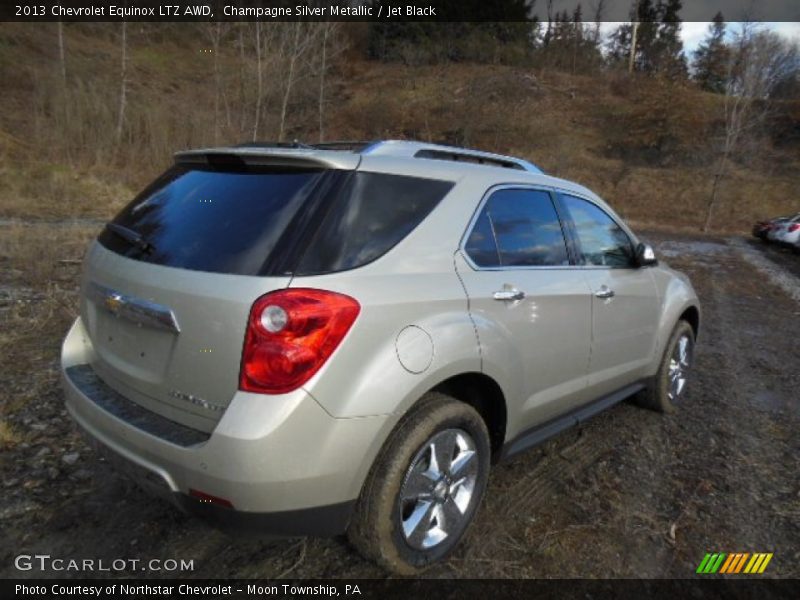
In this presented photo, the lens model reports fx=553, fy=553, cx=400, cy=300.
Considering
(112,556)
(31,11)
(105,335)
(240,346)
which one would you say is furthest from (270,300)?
(31,11)

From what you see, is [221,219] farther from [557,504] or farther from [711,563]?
[711,563]

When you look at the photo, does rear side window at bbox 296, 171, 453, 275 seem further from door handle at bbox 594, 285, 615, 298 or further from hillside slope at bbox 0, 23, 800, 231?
hillside slope at bbox 0, 23, 800, 231

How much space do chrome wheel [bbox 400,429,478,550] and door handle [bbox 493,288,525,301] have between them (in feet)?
2.04

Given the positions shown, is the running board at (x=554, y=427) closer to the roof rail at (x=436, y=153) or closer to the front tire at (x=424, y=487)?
the front tire at (x=424, y=487)

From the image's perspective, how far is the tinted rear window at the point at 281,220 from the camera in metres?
1.99

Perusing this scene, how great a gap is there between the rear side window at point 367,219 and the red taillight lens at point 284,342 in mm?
131

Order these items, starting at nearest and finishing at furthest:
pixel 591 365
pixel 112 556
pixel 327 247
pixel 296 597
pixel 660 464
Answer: pixel 327 247 < pixel 296 597 < pixel 112 556 < pixel 591 365 < pixel 660 464

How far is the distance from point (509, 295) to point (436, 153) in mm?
770

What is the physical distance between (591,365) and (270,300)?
82.6 inches

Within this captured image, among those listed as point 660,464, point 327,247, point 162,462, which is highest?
point 327,247

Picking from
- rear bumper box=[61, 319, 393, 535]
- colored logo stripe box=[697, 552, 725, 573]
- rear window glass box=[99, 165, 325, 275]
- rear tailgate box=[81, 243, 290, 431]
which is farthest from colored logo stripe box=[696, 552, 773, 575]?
rear window glass box=[99, 165, 325, 275]

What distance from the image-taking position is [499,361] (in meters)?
2.49

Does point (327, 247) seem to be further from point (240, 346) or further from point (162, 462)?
point (162, 462)

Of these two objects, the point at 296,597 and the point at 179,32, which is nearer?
the point at 296,597
